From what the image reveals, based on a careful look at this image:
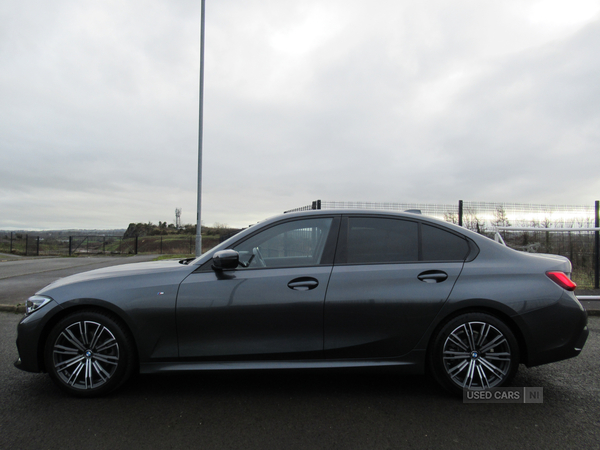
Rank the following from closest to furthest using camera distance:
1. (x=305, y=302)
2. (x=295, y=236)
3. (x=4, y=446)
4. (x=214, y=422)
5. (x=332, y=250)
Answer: (x=4, y=446)
(x=214, y=422)
(x=305, y=302)
(x=332, y=250)
(x=295, y=236)

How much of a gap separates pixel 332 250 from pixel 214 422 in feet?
5.38

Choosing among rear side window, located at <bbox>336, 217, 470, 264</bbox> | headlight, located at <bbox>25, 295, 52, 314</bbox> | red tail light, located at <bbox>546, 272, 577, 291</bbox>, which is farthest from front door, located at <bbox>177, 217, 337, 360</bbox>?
red tail light, located at <bbox>546, 272, 577, 291</bbox>

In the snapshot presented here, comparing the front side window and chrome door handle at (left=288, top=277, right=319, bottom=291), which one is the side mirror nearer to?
the front side window

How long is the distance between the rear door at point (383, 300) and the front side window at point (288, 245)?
277mm

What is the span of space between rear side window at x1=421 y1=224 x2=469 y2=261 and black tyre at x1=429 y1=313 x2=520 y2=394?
522 mm

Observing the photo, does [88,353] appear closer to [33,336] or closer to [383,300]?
[33,336]

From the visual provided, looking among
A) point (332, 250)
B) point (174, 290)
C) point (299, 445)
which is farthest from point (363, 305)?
point (174, 290)

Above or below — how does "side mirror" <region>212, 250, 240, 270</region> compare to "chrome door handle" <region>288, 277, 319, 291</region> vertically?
above

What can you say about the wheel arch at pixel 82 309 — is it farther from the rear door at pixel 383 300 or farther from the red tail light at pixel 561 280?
the red tail light at pixel 561 280

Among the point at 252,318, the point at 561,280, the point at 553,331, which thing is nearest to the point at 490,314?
the point at 553,331

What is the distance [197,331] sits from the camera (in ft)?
10.4

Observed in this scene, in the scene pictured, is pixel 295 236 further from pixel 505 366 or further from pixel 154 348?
pixel 505 366

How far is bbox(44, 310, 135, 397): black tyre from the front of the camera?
126 inches

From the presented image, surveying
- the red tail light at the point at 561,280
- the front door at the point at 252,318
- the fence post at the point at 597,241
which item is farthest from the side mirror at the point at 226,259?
the fence post at the point at 597,241
